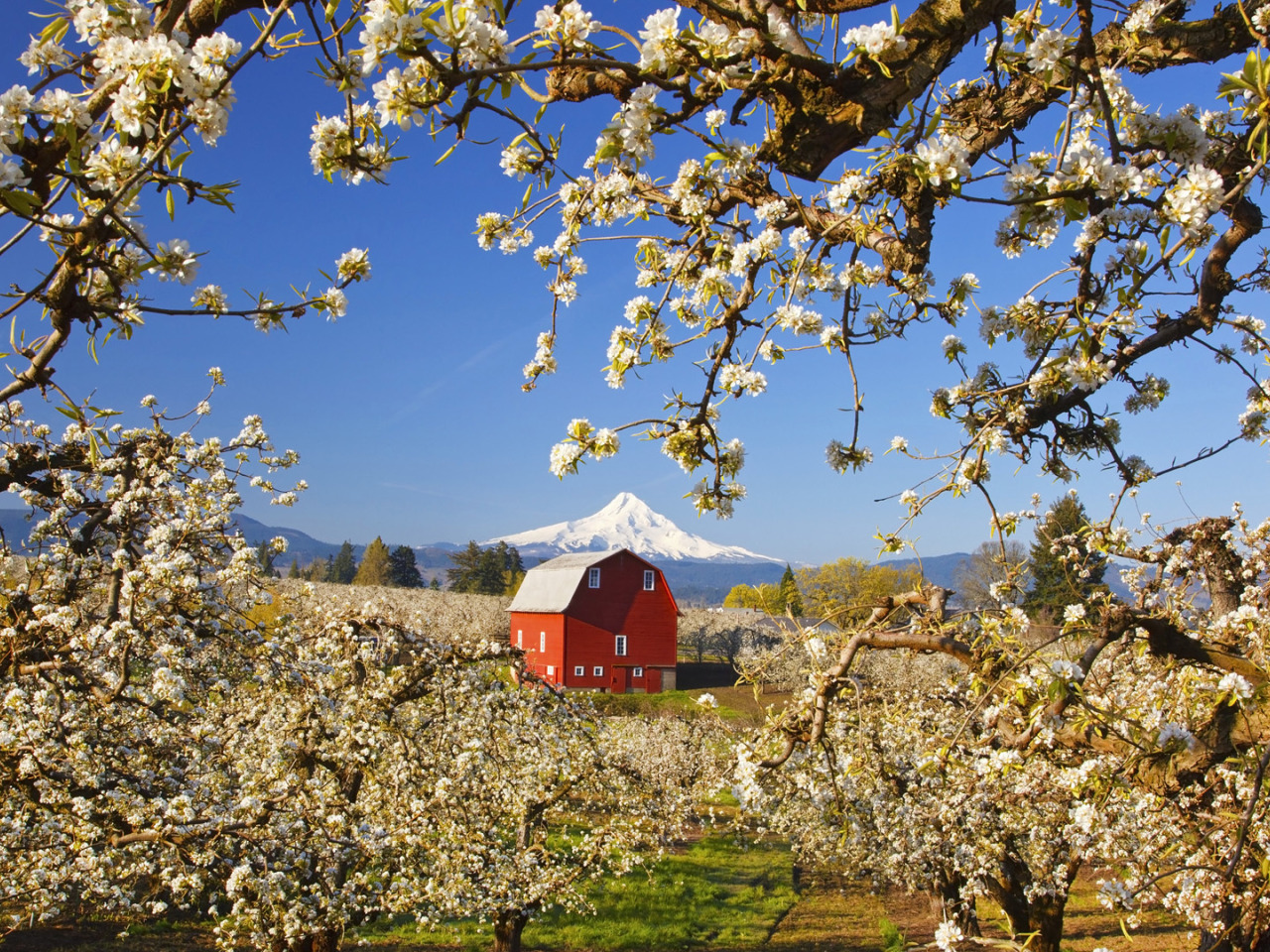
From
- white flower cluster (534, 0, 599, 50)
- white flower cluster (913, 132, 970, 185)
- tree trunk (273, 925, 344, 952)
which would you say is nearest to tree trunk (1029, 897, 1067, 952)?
tree trunk (273, 925, 344, 952)

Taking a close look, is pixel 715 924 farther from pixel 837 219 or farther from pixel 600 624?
pixel 600 624

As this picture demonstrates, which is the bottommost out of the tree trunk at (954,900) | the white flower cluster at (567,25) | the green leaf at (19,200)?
the tree trunk at (954,900)

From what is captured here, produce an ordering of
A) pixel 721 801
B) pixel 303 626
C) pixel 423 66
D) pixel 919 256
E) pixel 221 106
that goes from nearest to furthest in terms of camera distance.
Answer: pixel 221 106
pixel 423 66
pixel 919 256
pixel 303 626
pixel 721 801

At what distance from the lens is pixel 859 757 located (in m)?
3.03

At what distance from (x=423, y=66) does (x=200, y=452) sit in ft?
21.8

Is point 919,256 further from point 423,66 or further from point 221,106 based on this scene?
point 221,106

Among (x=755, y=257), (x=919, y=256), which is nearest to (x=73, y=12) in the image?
(x=755, y=257)

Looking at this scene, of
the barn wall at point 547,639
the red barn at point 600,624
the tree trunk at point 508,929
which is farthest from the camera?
the red barn at point 600,624

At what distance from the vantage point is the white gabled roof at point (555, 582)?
42.2 metres

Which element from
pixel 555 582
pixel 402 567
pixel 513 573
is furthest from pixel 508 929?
pixel 402 567

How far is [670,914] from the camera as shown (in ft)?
45.7

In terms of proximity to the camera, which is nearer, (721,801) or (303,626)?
(303,626)

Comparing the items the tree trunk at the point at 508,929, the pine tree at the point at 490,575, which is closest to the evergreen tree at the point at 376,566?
the pine tree at the point at 490,575

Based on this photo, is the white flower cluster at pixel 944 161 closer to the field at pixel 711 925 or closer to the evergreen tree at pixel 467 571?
the field at pixel 711 925
